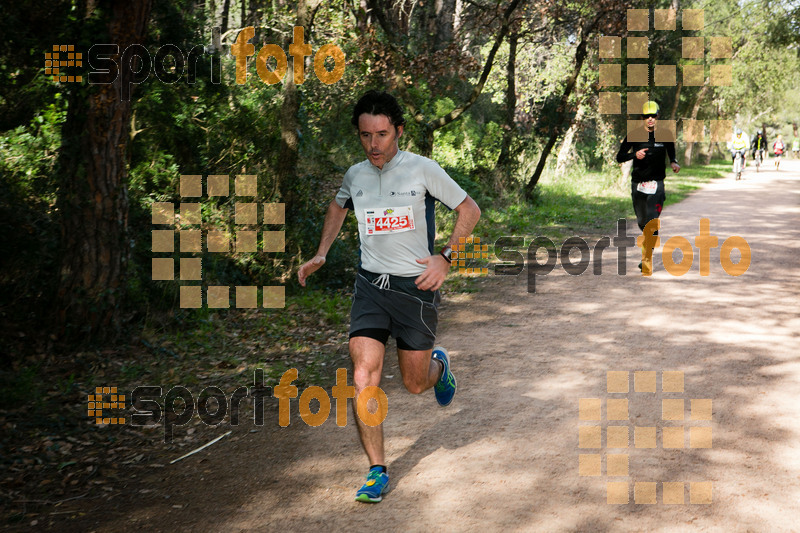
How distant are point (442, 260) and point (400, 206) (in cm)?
43

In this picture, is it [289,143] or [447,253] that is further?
[289,143]

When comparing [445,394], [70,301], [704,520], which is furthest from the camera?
[70,301]

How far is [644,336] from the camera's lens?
7418 mm

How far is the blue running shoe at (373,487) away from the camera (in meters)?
4.21

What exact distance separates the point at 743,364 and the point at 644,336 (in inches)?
44.9

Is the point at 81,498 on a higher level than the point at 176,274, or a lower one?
lower

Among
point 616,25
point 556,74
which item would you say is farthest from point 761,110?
point 616,25

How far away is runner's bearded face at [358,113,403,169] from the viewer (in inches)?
176

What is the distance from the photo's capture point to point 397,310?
15.2ft

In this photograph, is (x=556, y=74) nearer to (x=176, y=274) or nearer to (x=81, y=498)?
(x=176, y=274)

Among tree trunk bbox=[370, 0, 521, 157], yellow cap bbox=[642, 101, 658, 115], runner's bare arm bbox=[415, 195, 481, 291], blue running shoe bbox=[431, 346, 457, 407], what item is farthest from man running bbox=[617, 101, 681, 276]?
runner's bare arm bbox=[415, 195, 481, 291]

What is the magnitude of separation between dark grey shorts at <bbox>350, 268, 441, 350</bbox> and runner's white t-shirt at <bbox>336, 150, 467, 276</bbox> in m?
0.11

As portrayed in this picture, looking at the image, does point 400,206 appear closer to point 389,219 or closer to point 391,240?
point 389,219

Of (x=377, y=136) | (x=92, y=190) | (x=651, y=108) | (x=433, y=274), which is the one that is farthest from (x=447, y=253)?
(x=651, y=108)
